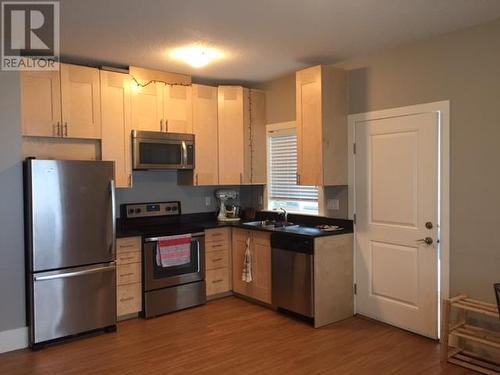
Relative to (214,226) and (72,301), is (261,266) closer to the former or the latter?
(214,226)

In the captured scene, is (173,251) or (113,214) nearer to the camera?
(113,214)

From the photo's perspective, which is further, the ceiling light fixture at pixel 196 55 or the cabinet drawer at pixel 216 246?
the cabinet drawer at pixel 216 246

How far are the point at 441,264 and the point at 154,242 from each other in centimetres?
267

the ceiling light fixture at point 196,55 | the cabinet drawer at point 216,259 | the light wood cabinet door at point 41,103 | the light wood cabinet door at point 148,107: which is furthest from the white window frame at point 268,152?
the light wood cabinet door at point 41,103

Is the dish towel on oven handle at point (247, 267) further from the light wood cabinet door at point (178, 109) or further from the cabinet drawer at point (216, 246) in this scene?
the light wood cabinet door at point (178, 109)

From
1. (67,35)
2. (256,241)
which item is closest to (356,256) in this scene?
(256,241)

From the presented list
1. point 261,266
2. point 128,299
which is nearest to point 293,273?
point 261,266

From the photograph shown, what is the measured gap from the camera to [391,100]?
374cm

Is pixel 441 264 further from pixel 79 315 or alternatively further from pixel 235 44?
pixel 79 315

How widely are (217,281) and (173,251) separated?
2.45 ft

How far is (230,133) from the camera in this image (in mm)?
4918

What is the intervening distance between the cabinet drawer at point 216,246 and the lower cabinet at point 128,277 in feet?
2.73

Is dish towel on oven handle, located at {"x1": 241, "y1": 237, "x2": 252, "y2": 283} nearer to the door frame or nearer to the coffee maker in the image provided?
the coffee maker

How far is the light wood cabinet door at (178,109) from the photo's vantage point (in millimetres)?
4523
